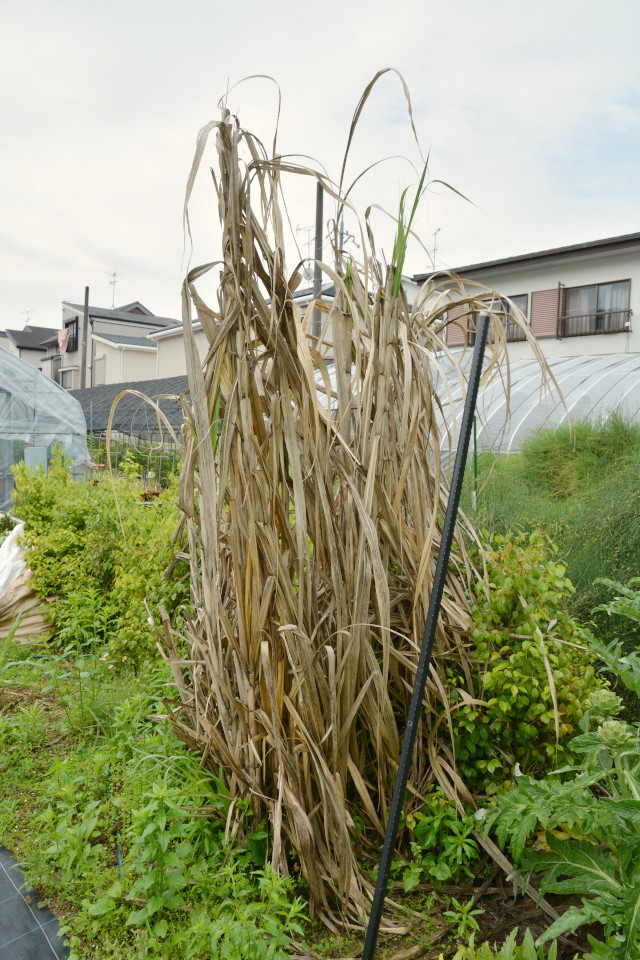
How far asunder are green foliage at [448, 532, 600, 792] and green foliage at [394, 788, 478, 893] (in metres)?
0.12

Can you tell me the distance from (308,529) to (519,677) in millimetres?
607

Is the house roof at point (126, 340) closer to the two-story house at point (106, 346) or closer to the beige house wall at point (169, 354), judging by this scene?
the two-story house at point (106, 346)

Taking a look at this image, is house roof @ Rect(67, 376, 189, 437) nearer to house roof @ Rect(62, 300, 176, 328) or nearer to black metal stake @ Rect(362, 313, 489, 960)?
house roof @ Rect(62, 300, 176, 328)

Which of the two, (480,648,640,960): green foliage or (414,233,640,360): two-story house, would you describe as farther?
(414,233,640,360): two-story house

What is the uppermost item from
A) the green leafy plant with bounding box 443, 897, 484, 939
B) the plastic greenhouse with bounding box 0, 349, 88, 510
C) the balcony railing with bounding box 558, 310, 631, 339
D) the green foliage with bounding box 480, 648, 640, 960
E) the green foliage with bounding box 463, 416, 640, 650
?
the balcony railing with bounding box 558, 310, 631, 339

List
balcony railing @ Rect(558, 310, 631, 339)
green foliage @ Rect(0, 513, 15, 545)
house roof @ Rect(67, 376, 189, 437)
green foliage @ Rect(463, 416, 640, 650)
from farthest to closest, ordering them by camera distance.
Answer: balcony railing @ Rect(558, 310, 631, 339) < house roof @ Rect(67, 376, 189, 437) < green foliage @ Rect(0, 513, 15, 545) < green foliage @ Rect(463, 416, 640, 650)

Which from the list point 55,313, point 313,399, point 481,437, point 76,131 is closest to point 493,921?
point 313,399

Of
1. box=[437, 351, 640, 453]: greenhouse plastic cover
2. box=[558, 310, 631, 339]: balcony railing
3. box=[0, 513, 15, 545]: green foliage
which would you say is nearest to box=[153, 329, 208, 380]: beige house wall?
box=[558, 310, 631, 339]: balcony railing

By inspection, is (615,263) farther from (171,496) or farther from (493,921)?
(493,921)

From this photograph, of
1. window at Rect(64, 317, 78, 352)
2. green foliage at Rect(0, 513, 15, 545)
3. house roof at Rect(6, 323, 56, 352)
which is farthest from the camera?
house roof at Rect(6, 323, 56, 352)

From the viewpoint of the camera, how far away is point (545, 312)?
55.7 feet

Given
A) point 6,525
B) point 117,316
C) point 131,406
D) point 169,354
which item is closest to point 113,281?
point 117,316

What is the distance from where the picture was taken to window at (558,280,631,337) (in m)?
15.6

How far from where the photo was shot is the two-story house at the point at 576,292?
15352mm
